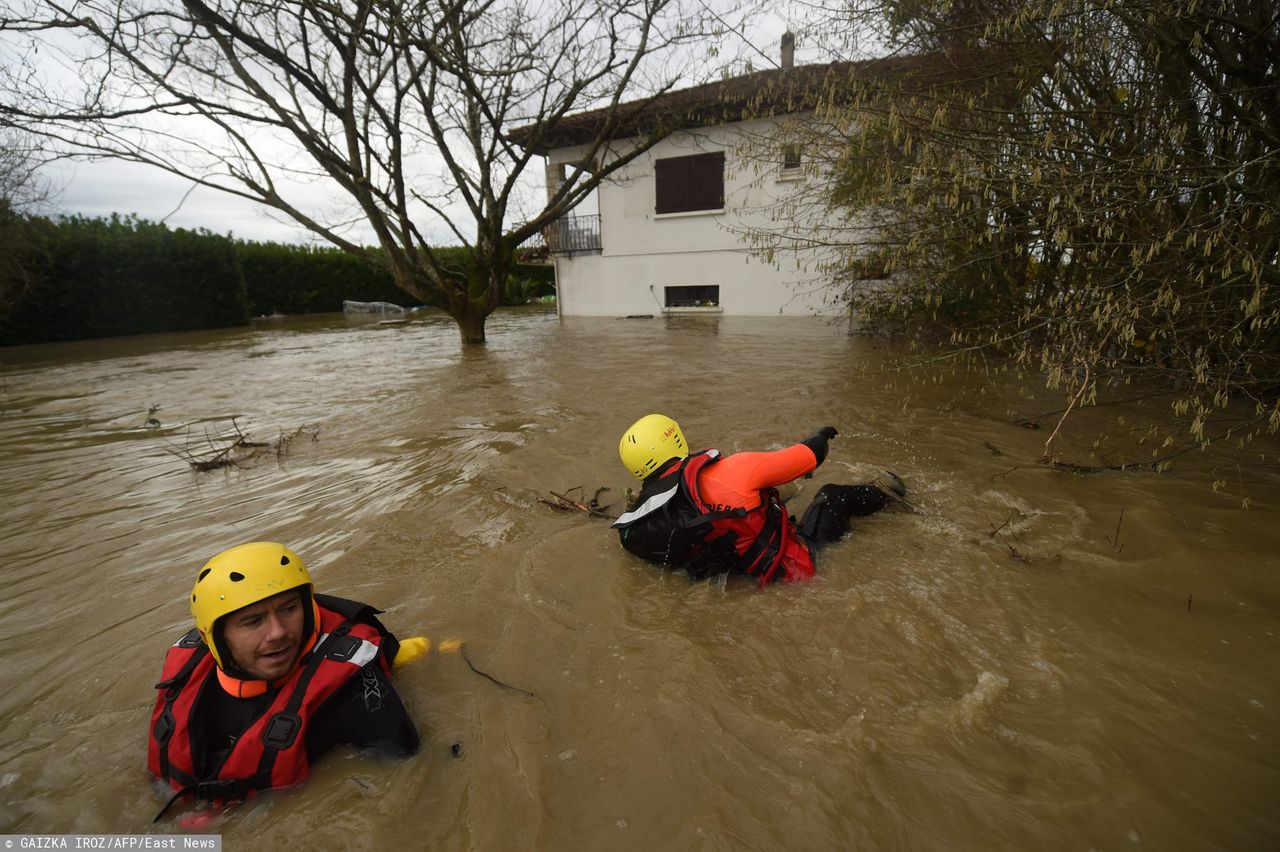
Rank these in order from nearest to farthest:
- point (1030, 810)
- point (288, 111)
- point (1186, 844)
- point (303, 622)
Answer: point (1186, 844), point (1030, 810), point (303, 622), point (288, 111)

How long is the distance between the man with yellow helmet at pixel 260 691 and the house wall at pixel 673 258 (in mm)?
14220

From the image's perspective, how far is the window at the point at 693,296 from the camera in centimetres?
1717

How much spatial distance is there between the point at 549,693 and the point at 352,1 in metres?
9.38

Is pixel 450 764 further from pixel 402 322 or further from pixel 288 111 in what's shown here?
pixel 402 322

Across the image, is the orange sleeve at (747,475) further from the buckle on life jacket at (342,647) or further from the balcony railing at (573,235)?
the balcony railing at (573,235)

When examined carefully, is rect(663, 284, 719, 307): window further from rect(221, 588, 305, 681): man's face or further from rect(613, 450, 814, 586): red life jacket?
rect(221, 588, 305, 681): man's face

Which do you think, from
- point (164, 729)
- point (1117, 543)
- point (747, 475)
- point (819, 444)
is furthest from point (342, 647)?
point (1117, 543)

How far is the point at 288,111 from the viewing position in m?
9.36

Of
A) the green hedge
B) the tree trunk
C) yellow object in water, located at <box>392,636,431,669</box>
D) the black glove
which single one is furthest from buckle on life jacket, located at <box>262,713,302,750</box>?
the green hedge

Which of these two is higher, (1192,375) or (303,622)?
(1192,375)

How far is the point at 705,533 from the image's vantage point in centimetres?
303

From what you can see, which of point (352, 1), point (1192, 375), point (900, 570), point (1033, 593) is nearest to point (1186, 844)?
point (1033, 593)

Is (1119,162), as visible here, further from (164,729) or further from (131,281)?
(131,281)

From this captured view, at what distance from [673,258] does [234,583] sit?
1637 cm
